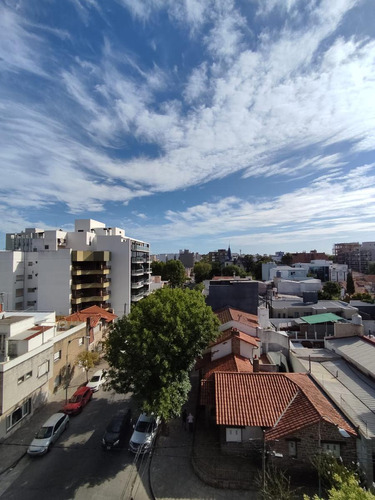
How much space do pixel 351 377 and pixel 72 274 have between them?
125ft

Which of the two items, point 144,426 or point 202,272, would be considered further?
point 202,272

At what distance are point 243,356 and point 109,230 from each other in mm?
42331

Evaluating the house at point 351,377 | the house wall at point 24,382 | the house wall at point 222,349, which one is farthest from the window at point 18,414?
the house at point 351,377

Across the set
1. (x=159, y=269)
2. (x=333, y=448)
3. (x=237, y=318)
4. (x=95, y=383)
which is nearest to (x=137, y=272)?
(x=237, y=318)

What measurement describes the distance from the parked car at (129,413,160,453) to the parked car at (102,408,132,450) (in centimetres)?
85

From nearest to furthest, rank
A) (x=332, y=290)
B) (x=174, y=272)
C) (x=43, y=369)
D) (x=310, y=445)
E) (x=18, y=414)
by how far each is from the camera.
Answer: (x=310, y=445) → (x=18, y=414) → (x=43, y=369) → (x=332, y=290) → (x=174, y=272)

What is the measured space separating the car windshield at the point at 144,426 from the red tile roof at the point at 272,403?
468cm

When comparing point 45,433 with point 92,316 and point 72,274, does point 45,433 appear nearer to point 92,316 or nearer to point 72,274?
point 92,316

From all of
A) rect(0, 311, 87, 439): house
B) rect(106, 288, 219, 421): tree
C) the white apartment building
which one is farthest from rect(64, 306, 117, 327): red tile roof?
rect(106, 288, 219, 421): tree

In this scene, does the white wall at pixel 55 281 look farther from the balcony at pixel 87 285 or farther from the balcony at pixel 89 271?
the balcony at pixel 89 271

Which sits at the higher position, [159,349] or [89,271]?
[89,271]

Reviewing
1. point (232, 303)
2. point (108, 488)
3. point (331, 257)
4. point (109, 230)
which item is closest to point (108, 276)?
point (109, 230)

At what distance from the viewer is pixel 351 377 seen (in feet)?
65.7

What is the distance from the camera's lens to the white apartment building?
43594 millimetres
